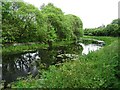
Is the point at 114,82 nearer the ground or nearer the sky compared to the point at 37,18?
nearer the ground

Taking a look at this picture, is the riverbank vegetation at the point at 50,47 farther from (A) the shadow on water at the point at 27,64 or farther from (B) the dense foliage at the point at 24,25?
(A) the shadow on water at the point at 27,64

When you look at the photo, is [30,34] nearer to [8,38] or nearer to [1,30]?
[8,38]

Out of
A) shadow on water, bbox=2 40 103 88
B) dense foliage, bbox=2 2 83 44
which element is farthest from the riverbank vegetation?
shadow on water, bbox=2 40 103 88

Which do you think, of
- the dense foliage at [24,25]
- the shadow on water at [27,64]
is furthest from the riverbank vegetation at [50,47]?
the shadow on water at [27,64]

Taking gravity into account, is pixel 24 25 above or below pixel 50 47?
above

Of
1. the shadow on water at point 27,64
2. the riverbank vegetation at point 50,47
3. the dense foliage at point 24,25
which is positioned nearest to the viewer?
the riverbank vegetation at point 50,47

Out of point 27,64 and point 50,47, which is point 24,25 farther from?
point 27,64

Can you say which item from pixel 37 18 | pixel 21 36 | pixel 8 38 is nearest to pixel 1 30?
pixel 8 38

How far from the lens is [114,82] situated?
7055mm

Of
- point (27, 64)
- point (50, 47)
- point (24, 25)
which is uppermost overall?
point (24, 25)

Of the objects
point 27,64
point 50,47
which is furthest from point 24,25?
point 27,64

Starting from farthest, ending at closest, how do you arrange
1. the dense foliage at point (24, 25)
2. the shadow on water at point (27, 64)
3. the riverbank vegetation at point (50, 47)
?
the dense foliage at point (24, 25)
the shadow on water at point (27, 64)
the riverbank vegetation at point (50, 47)

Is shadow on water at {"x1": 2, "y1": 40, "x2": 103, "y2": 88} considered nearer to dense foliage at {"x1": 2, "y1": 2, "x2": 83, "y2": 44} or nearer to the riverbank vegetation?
the riverbank vegetation

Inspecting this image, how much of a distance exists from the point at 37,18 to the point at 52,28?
482cm
